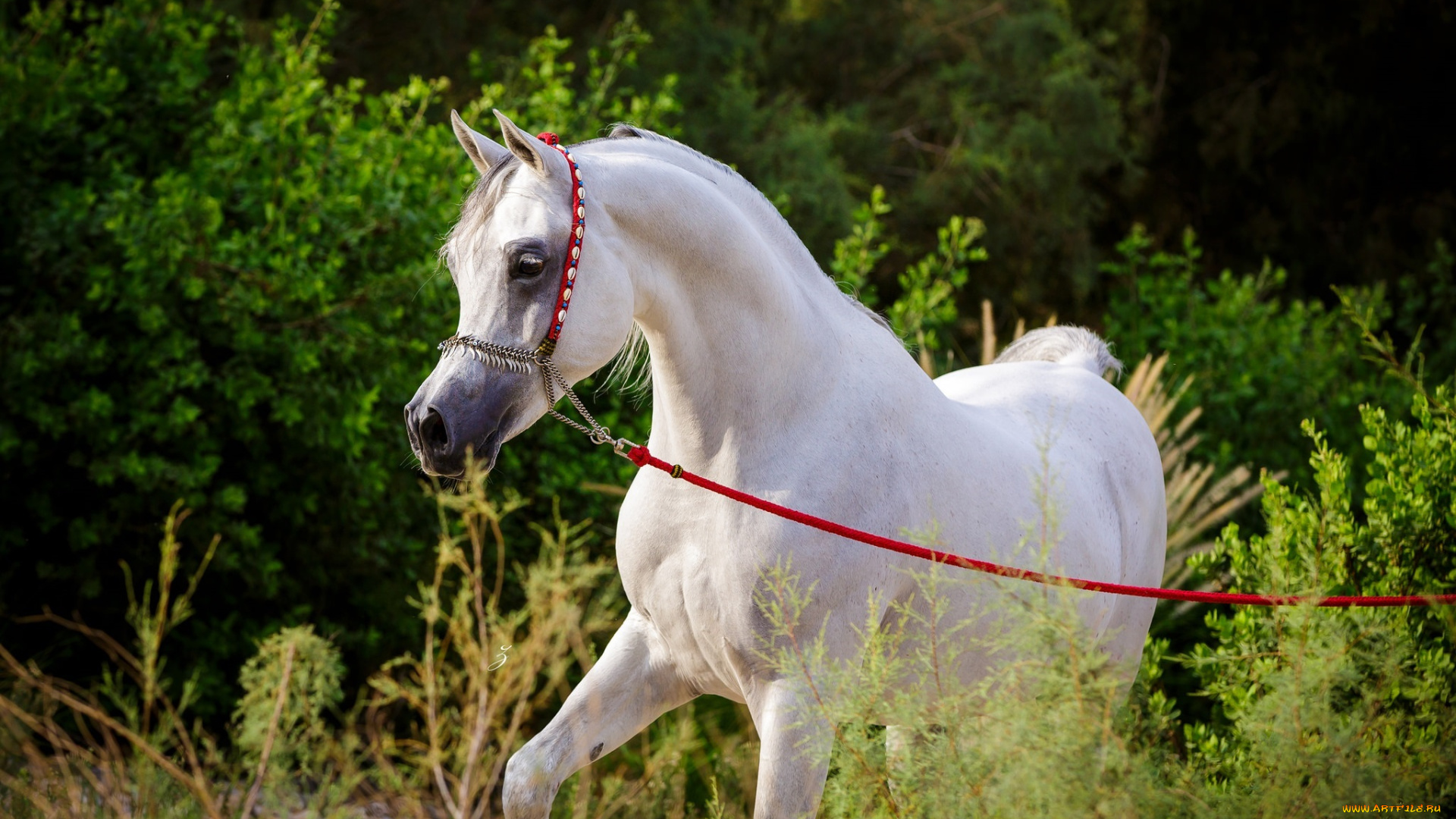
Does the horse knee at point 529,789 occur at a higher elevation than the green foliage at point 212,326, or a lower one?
lower

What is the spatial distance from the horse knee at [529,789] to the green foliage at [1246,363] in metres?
5.42

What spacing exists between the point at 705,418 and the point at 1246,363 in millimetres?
6398

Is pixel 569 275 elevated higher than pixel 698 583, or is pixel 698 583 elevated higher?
pixel 569 275

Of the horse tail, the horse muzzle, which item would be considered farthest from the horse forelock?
the horse tail

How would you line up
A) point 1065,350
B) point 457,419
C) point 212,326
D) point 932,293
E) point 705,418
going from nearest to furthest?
point 457,419 < point 705,418 < point 1065,350 < point 212,326 < point 932,293

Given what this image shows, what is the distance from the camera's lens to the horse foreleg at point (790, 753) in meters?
2.67

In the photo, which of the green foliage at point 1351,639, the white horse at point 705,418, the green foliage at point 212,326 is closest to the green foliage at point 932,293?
the green foliage at point 212,326

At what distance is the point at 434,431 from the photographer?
2.55m

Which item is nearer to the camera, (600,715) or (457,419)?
(457,419)

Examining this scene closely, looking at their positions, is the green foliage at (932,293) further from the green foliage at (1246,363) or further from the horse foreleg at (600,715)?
the horse foreleg at (600,715)

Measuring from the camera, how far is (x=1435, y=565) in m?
3.59

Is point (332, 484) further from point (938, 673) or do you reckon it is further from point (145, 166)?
point (938, 673)

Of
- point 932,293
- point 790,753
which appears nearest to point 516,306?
point 790,753

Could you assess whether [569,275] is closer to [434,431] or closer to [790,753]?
[434,431]
